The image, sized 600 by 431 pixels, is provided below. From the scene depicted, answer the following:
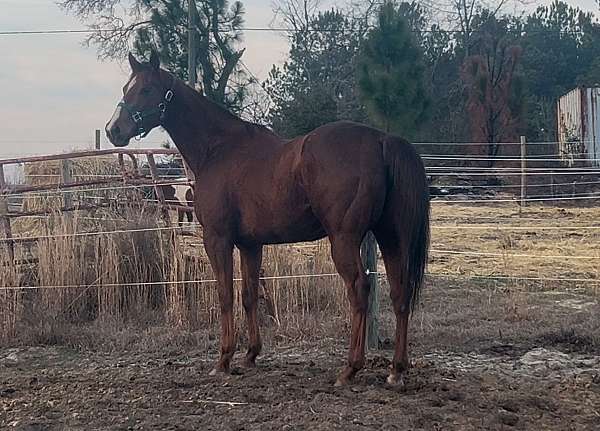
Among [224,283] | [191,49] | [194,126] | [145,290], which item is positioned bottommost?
[145,290]

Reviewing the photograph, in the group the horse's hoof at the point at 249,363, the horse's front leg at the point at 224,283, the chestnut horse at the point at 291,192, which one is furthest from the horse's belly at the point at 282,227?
the horse's hoof at the point at 249,363

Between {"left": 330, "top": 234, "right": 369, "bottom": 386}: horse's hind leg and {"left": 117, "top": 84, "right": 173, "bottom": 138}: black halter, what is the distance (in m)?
1.35

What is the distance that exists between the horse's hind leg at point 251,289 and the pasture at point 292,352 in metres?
0.15

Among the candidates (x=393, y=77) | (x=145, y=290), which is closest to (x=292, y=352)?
(x=145, y=290)

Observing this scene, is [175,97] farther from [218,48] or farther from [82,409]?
[218,48]

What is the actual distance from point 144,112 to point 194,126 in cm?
31

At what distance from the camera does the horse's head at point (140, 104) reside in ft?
15.2

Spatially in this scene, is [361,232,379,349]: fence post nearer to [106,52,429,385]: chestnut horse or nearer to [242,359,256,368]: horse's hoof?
[106,52,429,385]: chestnut horse

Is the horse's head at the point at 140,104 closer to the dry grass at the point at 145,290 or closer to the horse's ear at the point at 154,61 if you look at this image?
the horse's ear at the point at 154,61

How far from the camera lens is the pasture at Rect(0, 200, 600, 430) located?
3703mm

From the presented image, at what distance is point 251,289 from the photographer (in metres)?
4.74

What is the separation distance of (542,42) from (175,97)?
29.3m

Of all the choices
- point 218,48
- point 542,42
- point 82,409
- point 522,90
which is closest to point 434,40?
point 542,42

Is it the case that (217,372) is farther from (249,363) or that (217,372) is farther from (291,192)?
(291,192)
